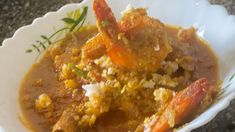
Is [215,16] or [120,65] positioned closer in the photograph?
[120,65]

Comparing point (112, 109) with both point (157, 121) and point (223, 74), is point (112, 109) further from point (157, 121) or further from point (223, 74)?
point (223, 74)

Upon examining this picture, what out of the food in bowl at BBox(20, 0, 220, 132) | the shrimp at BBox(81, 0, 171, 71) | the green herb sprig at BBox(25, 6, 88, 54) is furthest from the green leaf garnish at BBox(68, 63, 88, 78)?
the green herb sprig at BBox(25, 6, 88, 54)

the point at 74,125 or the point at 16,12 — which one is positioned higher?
the point at 16,12

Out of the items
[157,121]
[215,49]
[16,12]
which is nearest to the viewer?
[157,121]

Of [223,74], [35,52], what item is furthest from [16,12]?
[223,74]

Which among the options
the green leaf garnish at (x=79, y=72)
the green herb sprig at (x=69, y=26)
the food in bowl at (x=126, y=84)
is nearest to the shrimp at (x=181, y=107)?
the food in bowl at (x=126, y=84)

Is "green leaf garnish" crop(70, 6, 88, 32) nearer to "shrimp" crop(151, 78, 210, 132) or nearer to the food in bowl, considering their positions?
the food in bowl

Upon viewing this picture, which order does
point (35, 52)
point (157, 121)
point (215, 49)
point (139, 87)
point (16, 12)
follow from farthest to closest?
1. point (16, 12)
2. point (35, 52)
3. point (215, 49)
4. point (139, 87)
5. point (157, 121)
